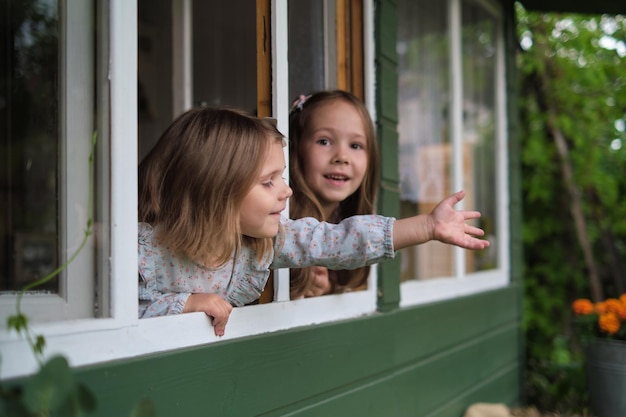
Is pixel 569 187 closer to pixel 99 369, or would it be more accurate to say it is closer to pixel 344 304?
pixel 344 304

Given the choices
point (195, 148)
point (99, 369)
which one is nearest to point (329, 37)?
point (195, 148)

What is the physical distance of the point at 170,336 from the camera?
1611 millimetres

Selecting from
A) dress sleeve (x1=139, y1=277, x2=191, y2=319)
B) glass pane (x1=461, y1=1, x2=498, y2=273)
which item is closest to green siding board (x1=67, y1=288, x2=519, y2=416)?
dress sleeve (x1=139, y1=277, x2=191, y2=319)

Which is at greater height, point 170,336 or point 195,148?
point 195,148

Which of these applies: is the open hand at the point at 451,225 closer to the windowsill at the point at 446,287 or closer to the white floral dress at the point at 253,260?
the white floral dress at the point at 253,260

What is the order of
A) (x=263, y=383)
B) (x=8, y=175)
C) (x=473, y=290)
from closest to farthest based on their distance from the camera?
(x=263, y=383) < (x=8, y=175) < (x=473, y=290)

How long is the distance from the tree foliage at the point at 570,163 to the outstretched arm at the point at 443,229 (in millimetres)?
3659

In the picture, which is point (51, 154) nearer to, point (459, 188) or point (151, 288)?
point (151, 288)

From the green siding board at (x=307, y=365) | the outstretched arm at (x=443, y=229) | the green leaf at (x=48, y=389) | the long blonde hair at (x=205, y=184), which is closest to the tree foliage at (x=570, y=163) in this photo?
the green siding board at (x=307, y=365)

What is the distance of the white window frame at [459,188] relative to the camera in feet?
10.3

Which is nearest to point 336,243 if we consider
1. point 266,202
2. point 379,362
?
point 266,202

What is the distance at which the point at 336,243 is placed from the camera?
70.1 inches

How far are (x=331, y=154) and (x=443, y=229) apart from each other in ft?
2.07

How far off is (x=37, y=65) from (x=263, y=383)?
131cm
